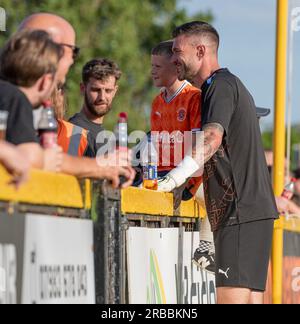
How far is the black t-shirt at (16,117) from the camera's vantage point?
5.47 metres

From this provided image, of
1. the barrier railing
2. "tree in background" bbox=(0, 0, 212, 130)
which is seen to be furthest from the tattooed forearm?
"tree in background" bbox=(0, 0, 212, 130)

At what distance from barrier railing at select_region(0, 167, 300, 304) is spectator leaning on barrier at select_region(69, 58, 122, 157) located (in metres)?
1.23

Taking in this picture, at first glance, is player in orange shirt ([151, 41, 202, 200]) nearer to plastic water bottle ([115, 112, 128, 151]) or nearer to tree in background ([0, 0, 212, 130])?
plastic water bottle ([115, 112, 128, 151])

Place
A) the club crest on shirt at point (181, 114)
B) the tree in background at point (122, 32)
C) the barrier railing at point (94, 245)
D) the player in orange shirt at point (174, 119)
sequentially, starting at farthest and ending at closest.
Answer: the tree in background at point (122, 32)
the club crest on shirt at point (181, 114)
the player in orange shirt at point (174, 119)
the barrier railing at point (94, 245)

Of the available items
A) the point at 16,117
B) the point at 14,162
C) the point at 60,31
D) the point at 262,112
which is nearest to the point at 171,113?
the point at 262,112

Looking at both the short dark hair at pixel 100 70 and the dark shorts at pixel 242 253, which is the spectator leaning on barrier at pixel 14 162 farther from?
the short dark hair at pixel 100 70

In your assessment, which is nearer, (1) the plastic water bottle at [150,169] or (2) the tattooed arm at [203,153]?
(2) the tattooed arm at [203,153]

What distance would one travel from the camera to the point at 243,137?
7766 mm

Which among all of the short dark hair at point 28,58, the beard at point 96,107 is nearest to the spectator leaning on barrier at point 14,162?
the short dark hair at point 28,58

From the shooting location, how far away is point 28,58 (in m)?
5.71

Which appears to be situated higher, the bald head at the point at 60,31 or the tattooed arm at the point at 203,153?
the bald head at the point at 60,31

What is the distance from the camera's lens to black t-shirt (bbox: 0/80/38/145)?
17.9 ft

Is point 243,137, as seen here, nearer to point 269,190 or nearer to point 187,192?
point 269,190

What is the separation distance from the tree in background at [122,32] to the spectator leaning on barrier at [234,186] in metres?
27.5
